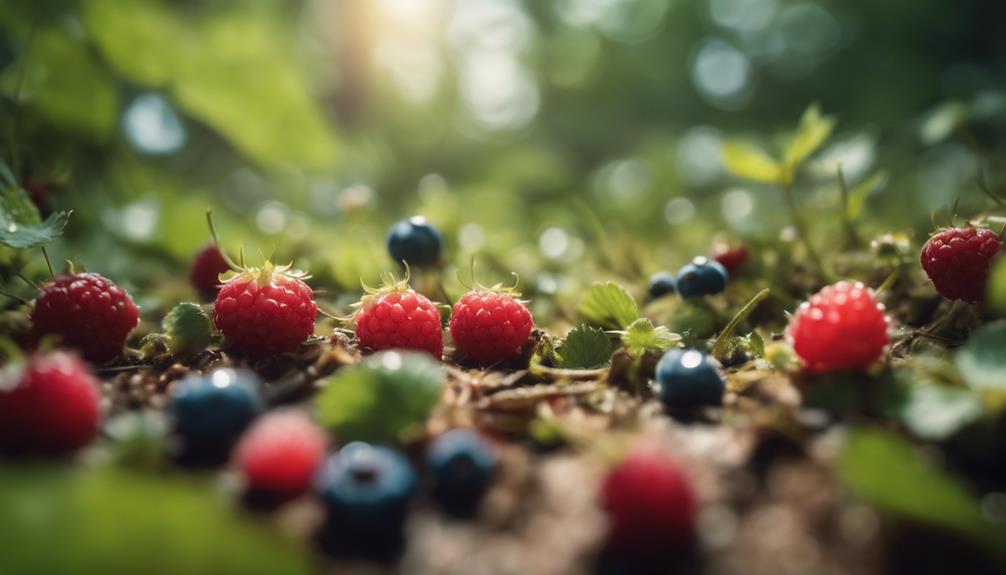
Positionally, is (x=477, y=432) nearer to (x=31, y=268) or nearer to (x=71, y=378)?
(x=71, y=378)

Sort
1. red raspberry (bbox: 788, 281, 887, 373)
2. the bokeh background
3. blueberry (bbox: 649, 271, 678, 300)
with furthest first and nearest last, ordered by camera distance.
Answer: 1. the bokeh background
2. blueberry (bbox: 649, 271, 678, 300)
3. red raspberry (bbox: 788, 281, 887, 373)

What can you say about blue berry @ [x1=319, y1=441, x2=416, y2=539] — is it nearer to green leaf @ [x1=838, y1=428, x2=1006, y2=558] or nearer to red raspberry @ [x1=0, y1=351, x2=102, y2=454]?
red raspberry @ [x1=0, y1=351, x2=102, y2=454]

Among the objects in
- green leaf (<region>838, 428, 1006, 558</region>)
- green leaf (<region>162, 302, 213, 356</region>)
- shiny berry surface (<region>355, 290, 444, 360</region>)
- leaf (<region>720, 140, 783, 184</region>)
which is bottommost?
green leaf (<region>838, 428, 1006, 558</region>)

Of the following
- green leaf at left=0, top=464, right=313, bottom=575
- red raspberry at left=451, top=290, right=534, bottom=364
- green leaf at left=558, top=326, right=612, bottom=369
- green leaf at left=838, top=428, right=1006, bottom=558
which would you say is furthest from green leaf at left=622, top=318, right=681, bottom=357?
green leaf at left=0, top=464, right=313, bottom=575

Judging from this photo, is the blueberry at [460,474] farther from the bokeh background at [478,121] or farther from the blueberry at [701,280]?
the bokeh background at [478,121]

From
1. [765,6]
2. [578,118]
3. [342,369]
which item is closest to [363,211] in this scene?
[342,369]

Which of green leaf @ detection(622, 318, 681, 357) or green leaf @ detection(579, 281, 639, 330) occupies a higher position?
green leaf @ detection(579, 281, 639, 330)
